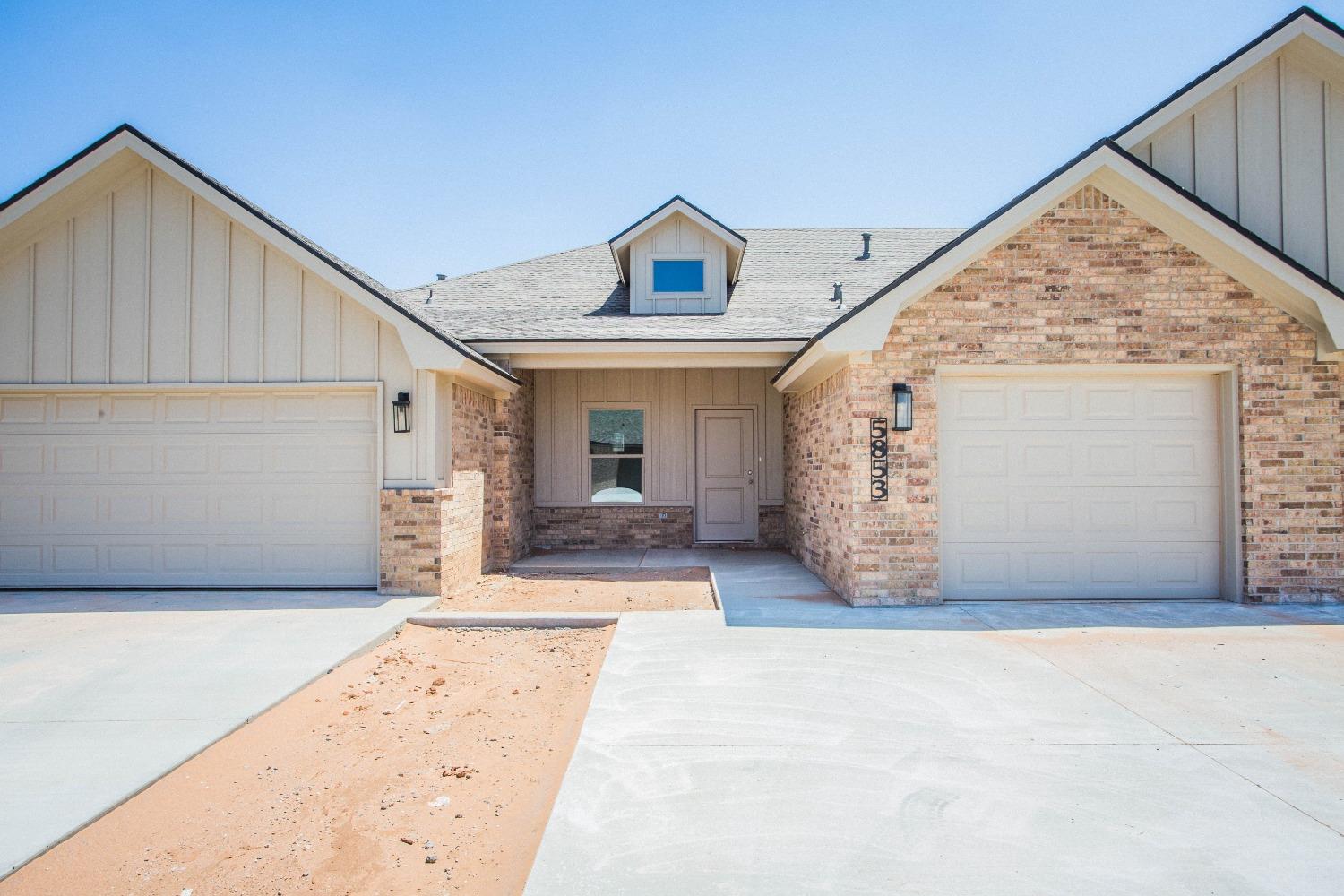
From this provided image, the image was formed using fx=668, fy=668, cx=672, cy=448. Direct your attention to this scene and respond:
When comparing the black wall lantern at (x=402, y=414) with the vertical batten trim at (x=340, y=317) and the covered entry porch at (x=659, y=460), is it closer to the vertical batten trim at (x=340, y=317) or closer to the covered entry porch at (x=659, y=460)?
the vertical batten trim at (x=340, y=317)

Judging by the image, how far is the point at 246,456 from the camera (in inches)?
295

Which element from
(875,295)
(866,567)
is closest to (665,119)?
(875,295)

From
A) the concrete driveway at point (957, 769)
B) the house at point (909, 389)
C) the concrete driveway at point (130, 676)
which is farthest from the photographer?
the house at point (909, 389)

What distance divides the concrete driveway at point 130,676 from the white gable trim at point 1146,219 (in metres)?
5.29

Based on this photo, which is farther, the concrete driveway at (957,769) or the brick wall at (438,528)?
the brick wall at (438,528)

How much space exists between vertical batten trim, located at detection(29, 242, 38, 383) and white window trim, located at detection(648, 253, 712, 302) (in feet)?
24.3

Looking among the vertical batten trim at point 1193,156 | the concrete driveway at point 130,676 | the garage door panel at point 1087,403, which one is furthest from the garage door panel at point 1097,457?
the concrete driveway at point 130,676

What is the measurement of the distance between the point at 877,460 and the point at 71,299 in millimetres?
8839

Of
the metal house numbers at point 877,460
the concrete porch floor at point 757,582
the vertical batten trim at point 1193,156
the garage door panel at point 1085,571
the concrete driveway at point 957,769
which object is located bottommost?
the concrete driveway at point 957,769

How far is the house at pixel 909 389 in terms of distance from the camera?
6.66 m

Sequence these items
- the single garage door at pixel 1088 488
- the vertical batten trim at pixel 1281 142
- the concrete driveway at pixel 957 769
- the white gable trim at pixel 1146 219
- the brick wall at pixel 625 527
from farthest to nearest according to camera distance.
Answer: the brick wall at pixel 625 527
the vertical batten trim at pixel 1281 142
the single garage door at pixel 1088 488
the white gable trim at pixel 1146 219
the concrete driveway at pixel 957 769

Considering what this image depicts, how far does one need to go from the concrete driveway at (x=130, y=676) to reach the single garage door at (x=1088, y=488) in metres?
5.82

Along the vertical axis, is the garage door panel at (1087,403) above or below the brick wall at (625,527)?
above

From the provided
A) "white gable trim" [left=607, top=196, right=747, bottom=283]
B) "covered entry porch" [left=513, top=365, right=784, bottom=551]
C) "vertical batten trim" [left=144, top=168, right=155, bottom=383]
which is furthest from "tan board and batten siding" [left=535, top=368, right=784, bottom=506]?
"vertical batten trim" [left=144, top=168, right=155, bottom=383]
